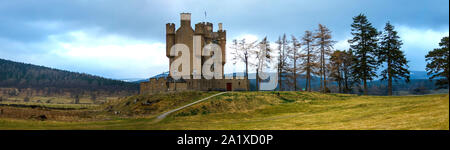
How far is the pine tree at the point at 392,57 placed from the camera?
44.9 m

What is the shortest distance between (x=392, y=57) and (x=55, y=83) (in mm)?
187433

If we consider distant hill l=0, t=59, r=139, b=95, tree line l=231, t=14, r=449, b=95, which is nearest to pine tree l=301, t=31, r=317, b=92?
tree line l=231, t=14, r=449, b=95

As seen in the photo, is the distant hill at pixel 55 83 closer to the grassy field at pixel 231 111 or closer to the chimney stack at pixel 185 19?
the chimney stack at pixel 185 19

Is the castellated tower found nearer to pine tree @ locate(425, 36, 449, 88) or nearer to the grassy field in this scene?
the grassy field

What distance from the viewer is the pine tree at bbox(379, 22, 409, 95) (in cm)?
4494

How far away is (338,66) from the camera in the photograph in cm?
5209

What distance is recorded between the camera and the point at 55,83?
596 feet

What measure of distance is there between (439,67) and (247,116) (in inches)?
869

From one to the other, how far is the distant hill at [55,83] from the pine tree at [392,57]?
127982mm

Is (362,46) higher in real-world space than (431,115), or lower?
higher

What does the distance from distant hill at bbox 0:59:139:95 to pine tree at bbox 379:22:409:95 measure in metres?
128
